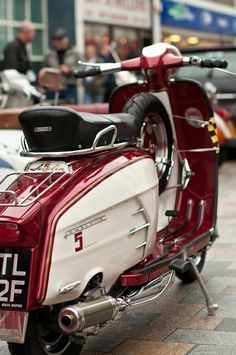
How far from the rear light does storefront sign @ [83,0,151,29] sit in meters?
12.9

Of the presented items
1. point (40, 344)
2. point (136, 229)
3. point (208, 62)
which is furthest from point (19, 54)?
point (40, 344)

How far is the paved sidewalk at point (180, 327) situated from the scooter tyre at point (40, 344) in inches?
12.3

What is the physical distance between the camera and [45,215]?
3.33 m

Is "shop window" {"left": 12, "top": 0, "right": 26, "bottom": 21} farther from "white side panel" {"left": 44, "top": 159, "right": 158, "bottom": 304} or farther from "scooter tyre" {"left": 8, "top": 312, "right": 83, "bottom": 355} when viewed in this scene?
"scooter tyre" {"left": 8, "top": 312, "right": 83, "bottom": 355}

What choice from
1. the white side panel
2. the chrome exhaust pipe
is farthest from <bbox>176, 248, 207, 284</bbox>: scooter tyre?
the chrome exhaust pipe

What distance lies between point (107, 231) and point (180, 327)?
3.41 feet

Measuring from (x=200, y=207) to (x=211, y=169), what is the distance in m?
0.27

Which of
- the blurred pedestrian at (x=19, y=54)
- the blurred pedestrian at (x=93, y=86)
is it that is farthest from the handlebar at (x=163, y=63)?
the blurred pedestrian at (x=93, y=86)

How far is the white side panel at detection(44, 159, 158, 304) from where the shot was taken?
3.34 meters

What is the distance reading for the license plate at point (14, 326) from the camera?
3.26 meters

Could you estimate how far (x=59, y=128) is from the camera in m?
3.65

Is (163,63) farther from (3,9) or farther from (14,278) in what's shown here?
(3,9)

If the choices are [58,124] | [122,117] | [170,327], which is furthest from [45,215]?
[170,327]

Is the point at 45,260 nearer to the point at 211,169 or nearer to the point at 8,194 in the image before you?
the point at 8,194
